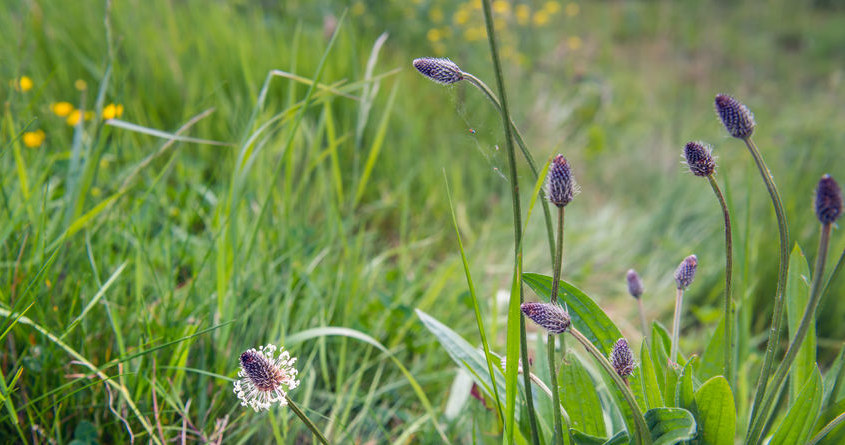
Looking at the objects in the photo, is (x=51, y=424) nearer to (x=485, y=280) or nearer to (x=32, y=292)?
(x=32, y=292)

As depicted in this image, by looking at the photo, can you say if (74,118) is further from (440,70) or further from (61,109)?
(440,70)

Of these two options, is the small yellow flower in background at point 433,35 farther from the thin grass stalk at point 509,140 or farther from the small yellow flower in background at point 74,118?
the thin grass stalk at point 509,140

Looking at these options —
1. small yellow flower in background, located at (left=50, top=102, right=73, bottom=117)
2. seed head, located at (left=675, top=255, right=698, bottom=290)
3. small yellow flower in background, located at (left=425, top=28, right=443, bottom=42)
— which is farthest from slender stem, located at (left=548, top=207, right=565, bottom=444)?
small yellow flower in background, located at (left=425, top=28, right=443, bottom=42)

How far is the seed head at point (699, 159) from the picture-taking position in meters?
0.71

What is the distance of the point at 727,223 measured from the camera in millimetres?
785

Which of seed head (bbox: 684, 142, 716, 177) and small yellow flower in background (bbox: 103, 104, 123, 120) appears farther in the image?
small yellow flower in background (bbox: 103, 104, 123, 120)

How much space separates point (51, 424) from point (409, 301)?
0.90 metres

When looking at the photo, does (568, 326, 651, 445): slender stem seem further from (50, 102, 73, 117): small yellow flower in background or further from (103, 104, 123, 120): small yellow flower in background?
(50, 102, 73, 117): small yellow flower in background

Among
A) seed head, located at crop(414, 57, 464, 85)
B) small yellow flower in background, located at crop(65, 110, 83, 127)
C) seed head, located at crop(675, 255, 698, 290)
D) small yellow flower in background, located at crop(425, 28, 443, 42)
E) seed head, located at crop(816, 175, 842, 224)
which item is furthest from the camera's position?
small yellow flower in background, located at crop(425, 28, 443, 42)

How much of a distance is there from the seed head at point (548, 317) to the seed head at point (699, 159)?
0.27 meters

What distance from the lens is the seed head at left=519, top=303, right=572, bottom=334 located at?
62 cm

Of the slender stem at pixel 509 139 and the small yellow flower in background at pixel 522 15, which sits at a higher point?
the small yellow flower in background at pixel 522 15

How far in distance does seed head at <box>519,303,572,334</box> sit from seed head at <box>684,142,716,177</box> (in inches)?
10.6

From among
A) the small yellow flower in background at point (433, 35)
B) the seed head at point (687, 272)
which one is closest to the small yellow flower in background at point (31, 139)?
the seed head at point (687, 272)
